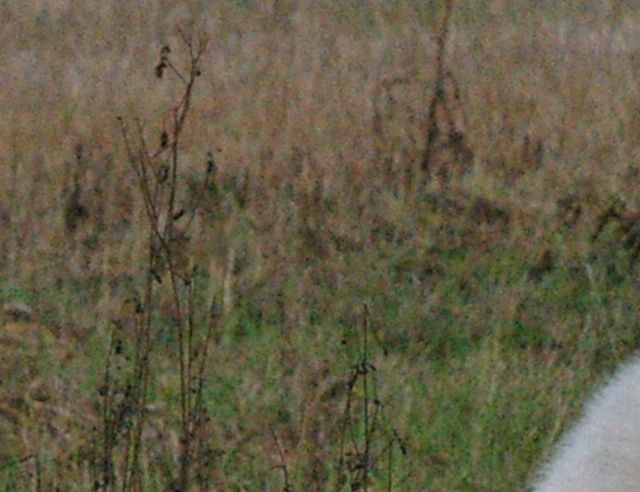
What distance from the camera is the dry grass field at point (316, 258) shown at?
196 inches

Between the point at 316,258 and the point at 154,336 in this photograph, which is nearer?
the point at 154,336

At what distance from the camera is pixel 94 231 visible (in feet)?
23.0

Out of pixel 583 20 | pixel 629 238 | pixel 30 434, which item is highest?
pixel 583 20

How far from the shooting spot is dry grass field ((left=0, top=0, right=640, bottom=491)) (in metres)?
4.98

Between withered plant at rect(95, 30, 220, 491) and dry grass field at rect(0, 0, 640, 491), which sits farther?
dry grass field at rect(0, 0, 640, 491)

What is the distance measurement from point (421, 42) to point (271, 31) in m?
1.33

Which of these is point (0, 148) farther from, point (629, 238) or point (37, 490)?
point (37, 490)

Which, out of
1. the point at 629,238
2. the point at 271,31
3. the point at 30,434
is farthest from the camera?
the point at 271,31

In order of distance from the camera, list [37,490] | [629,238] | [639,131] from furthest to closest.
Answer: [639,131] < [629,238] < [37,490]

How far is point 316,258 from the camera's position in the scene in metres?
6.73

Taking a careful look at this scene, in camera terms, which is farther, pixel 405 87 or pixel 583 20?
pixel 583 20

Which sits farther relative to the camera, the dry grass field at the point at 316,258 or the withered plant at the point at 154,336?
the dry grass field at the point at 316,258

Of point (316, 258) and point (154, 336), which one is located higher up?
point (316, 258)

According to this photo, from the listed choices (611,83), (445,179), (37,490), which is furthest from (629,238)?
(37,490)
